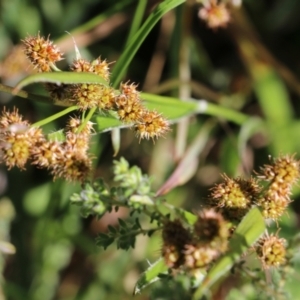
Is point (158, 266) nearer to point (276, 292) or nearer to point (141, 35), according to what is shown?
point (276, 292)

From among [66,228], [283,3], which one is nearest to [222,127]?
[283,3]

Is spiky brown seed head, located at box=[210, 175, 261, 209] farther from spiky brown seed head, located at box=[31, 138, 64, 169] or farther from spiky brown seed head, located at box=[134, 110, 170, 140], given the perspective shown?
spiky brown seed head, located at box=[31, 138, 64, 169]

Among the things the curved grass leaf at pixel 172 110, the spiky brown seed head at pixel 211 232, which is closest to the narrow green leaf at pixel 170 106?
the curved grass leaf at pixel 172 110

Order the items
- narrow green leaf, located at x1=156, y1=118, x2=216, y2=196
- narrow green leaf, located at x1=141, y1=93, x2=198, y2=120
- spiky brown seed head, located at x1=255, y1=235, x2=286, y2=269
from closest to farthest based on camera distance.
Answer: spiky brown seed head, located at x1=255, y1=235, x2=286, y2=269 < narrow green leaf, located at x1=141, y1=93, x2=198, y2=120 < narrow green leaf, located at x1=156, y1=118, x2=216, y2=196

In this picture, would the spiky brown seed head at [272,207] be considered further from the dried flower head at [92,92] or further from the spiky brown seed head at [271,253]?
the dried flower head at [92,92]

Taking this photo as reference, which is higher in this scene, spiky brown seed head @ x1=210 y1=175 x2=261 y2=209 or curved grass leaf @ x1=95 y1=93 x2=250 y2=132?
curved grass leaf @ x1=95 y1=93 x2=250 y2=132

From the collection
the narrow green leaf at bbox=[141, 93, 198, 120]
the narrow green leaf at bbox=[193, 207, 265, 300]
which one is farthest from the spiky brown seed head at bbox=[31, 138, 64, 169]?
the narrow green leaf at bbox=[141, 93, 198, 120]
